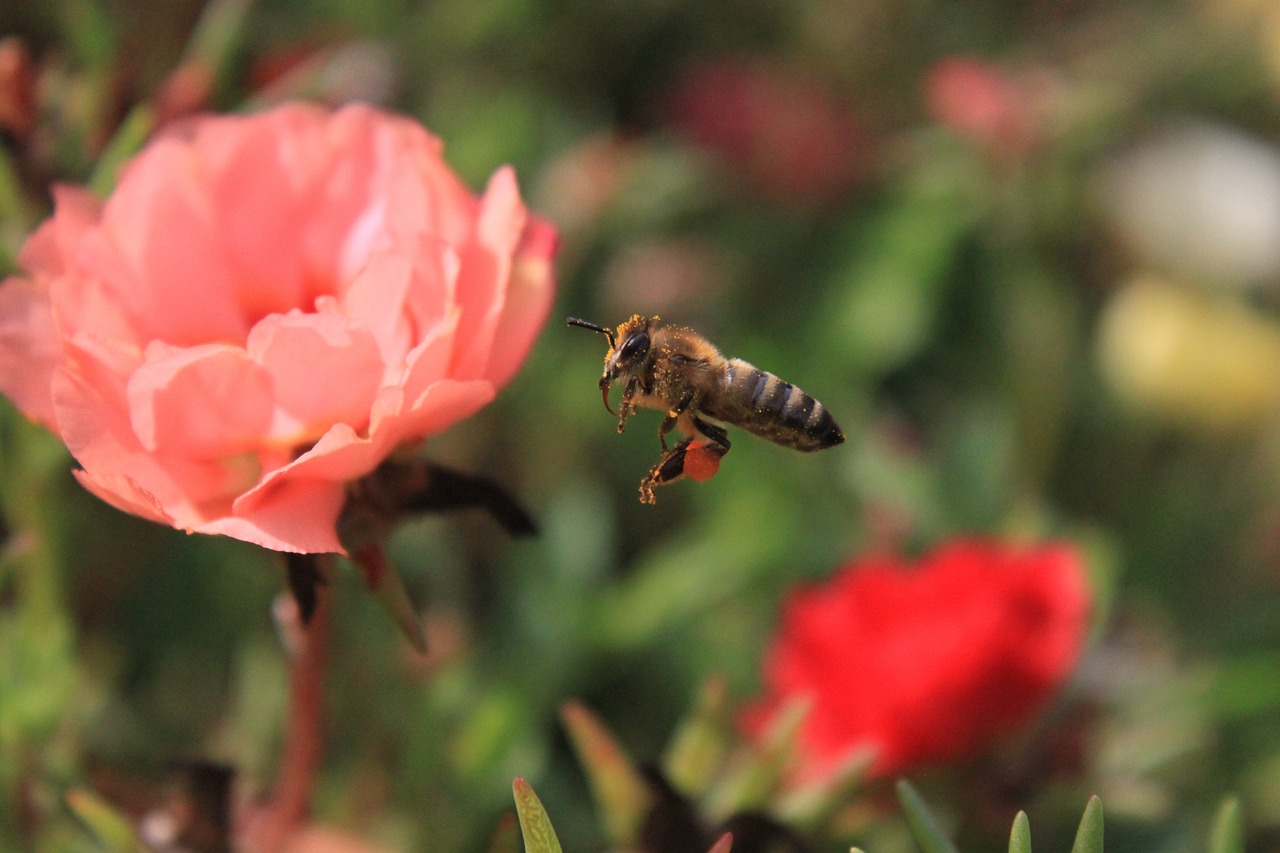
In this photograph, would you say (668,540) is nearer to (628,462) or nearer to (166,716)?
(628,462)

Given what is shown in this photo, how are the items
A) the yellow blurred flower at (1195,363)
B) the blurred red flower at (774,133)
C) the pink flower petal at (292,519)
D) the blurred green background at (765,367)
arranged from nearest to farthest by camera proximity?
the pink flower petal at (292,519) → the blurred green background at (765,367) → the yellow blurred flower at (1195,363) → the blurred red flower at (774,133)

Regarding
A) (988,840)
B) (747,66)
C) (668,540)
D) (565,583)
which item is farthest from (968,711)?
(747,66)

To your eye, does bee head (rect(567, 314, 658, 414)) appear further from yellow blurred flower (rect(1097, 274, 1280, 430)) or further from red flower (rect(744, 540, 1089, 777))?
yellow blurred flower (rect(1097, 274, 1280, 430))

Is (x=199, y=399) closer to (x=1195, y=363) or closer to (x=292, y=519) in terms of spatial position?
(x=292, y=519)

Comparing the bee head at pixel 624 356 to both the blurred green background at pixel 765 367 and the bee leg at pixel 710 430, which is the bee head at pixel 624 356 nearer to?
the bee leg at pixel 710 430

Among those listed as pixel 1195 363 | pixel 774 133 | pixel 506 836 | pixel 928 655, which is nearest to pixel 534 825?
pixel 506 836

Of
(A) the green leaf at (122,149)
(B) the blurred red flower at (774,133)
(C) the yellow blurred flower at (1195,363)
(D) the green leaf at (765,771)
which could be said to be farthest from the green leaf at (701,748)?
(B) the blurred red flower at (774,133)

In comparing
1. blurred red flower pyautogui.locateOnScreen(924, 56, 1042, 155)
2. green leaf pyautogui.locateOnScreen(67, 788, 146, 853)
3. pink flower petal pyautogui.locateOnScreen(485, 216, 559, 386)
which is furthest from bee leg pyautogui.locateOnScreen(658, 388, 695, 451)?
blurred red flower pyautogui.locateOnScreen(924, 56, 1042, 155)
